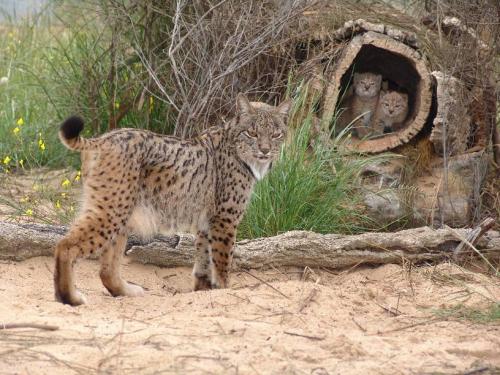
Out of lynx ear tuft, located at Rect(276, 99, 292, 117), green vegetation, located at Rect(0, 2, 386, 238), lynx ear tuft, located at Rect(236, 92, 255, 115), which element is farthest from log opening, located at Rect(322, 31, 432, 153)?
lynx ear tuft, located at Rect(236, 92, 255, 115)

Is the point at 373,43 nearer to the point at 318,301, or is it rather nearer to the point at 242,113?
the point at 242,113

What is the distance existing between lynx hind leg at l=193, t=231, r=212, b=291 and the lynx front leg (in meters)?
0.13

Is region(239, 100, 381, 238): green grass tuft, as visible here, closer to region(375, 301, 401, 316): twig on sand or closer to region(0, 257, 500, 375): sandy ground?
region(0, 257, 500, 375): sandy ground

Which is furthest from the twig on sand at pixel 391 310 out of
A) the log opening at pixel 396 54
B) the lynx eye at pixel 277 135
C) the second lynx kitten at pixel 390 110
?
the second lynx kitten at pixel 390 110

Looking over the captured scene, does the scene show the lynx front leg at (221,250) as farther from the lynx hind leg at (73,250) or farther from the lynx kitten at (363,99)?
the lynx kitten at (363,99)

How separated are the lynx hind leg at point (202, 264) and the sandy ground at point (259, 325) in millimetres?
134

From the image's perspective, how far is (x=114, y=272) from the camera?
5.46 metres

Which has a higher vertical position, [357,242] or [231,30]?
[231,30]

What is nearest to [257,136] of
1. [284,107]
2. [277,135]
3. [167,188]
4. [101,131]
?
[277,135]

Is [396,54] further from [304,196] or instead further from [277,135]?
[277,135]

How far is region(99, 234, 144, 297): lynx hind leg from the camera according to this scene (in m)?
5.44

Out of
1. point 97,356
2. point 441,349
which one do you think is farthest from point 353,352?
point 97,356

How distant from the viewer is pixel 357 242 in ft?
19.4

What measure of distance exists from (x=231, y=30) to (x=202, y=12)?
1.27ft
